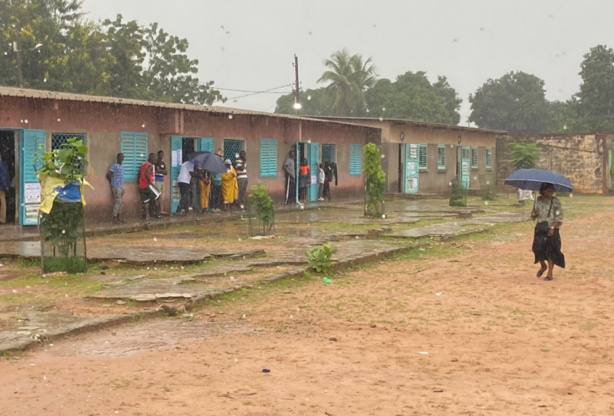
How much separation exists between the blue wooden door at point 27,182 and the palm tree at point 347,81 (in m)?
44.3

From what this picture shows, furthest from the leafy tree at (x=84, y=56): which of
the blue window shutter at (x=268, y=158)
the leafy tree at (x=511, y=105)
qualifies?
the leafy tree at (x=511, y=105)

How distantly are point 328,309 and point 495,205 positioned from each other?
21004mm

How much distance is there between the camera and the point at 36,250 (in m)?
12.7

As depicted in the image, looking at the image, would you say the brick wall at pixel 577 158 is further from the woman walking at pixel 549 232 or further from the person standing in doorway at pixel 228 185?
the woman walking at pixel 549 232

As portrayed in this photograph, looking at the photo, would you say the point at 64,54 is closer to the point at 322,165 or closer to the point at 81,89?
the point at 81,89

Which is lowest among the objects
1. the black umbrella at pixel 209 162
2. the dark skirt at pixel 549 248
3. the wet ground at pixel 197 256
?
the wet ground at pixel 197 256

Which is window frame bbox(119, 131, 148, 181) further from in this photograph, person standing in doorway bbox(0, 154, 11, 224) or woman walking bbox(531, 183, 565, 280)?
woman walking bbox(531, 183, 565, 280)

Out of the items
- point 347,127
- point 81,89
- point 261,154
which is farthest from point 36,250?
point 81,89

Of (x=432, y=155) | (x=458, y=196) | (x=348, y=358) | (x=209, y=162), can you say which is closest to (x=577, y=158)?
(x=432, y=155)

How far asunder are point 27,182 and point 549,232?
10.1m

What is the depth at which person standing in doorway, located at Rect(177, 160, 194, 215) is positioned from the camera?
20.4 m

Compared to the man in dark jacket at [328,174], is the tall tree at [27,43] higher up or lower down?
higher up

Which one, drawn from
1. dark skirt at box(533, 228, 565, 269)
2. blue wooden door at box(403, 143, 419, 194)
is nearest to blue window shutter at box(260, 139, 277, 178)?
blue wooden door at box(403, 143, 419, 194)

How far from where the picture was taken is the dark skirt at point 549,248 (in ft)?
36.7
